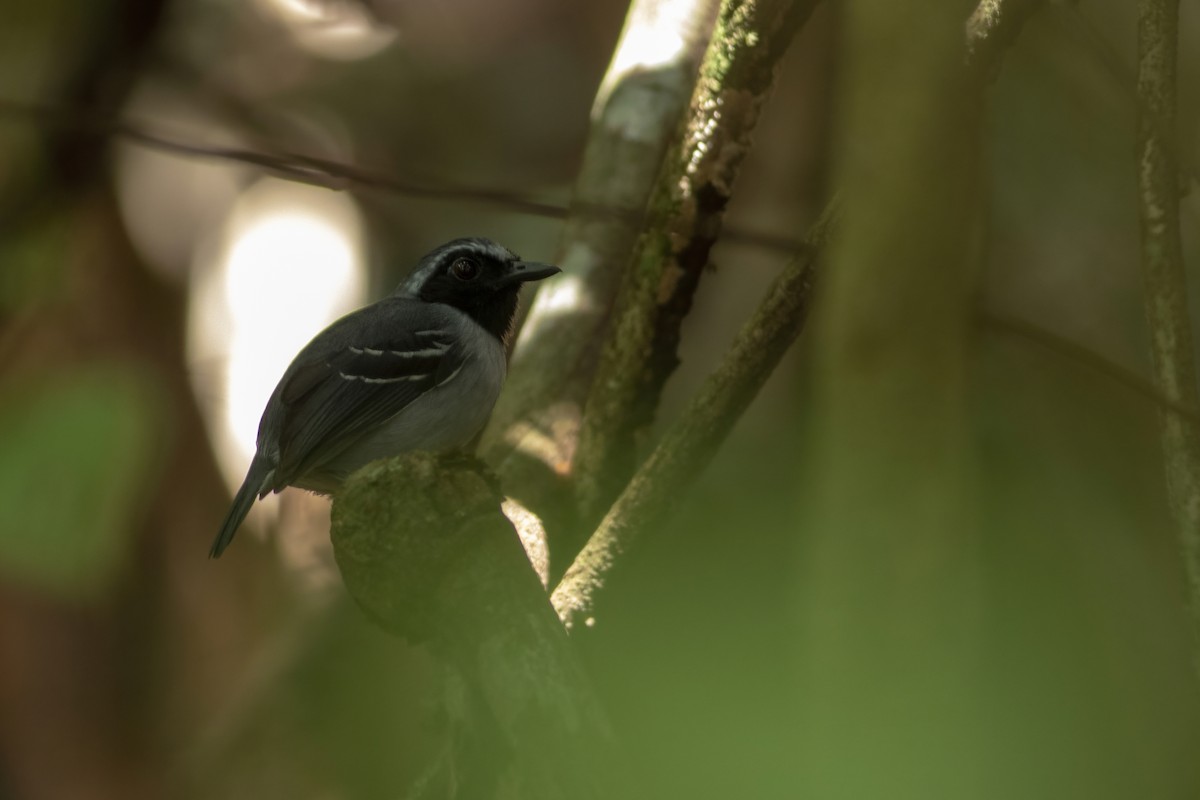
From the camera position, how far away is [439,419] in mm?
3738

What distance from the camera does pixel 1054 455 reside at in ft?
14.3

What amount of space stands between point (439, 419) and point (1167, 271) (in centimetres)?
222

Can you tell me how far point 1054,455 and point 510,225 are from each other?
13.1 feet

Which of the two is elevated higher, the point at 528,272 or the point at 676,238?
the point at 676,238

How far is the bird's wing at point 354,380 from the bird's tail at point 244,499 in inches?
3.8

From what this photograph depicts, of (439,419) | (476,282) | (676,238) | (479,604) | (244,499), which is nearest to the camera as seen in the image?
(479,604)

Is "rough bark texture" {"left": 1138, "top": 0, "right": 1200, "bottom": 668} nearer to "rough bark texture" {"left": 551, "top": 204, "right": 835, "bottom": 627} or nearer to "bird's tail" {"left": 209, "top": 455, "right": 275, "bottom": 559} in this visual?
"rough bark texture" {"left": 551, "top": 204, "right": 835, "bottom": 627}

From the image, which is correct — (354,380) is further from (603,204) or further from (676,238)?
(676,238)

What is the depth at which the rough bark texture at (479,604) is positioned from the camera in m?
1.85

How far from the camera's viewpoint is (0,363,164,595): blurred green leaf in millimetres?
4121

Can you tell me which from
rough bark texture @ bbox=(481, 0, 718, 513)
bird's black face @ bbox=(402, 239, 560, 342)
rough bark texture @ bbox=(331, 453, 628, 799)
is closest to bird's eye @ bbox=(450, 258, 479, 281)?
bird's black face @ bbox=(402, 239, 560, 342)

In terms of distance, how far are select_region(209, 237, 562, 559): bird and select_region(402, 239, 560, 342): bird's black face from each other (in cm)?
15

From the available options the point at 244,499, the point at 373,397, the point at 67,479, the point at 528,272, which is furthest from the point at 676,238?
the point at 67,479

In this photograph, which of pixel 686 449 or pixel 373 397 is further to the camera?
pixel 373 397
